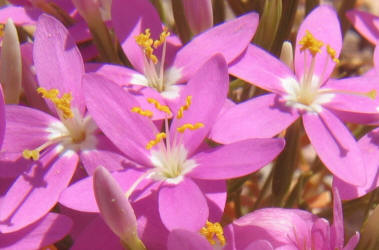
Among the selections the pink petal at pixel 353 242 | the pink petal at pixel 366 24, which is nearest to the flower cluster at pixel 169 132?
the pink petal at pixel 353 242

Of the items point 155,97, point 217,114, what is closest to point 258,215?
point 217,114

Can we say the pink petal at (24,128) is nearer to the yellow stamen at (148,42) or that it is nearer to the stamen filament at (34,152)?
the stamen filament at (34,152)

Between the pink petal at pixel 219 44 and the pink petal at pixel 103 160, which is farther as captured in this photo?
the pink petal at pixel 219 44

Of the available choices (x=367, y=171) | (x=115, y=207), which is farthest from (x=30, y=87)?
(x=367, y=171)

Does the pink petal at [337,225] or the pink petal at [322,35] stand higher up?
the pink petal at [322,35]

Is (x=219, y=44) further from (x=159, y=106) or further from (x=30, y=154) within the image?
(x=30, y=154)

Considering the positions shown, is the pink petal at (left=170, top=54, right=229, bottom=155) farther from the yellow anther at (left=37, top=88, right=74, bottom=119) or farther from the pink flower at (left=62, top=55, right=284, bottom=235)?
the yellow anther at (left=37, top=88, right=74, bottom=119)

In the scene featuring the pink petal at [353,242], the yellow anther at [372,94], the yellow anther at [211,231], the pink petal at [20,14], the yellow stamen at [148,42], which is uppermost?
the pink petal at [20,14]
